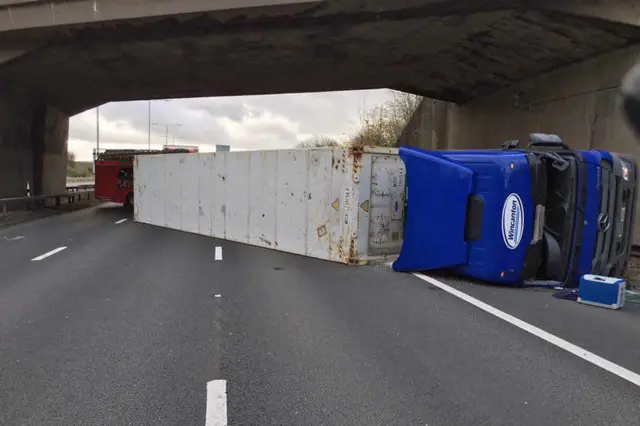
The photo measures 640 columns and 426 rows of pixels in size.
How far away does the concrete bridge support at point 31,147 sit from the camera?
22.1 metres

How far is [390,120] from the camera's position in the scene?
45031 mm

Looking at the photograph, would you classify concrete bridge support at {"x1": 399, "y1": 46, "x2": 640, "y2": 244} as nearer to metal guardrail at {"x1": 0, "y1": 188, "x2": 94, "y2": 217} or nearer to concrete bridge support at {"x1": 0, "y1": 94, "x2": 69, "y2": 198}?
metal guardrail at {"x1": 0, "y1": 188, "x2": 94, "y2": 217}

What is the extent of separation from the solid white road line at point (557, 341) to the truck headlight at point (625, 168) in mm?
3698

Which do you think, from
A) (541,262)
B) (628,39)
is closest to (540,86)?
(628,39)

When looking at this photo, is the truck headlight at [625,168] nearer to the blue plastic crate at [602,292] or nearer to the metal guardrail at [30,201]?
the blue plastic crate at [602,292]

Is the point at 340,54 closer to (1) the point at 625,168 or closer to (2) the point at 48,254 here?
(1) the point at 625,168

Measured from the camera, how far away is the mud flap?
829 cm

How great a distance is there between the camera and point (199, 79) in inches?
851

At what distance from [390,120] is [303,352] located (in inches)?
1643

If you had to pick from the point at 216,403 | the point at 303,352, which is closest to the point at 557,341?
the point at 303,352

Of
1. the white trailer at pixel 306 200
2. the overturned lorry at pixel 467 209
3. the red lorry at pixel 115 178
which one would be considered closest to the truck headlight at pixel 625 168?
the overturned lorry at pixel 467 209

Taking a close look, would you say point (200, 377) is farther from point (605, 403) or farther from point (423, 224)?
point (423, 224)

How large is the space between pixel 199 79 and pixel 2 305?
54.4 ft

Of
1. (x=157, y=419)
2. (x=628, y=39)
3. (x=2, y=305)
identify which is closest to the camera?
(x=157, y=419)
